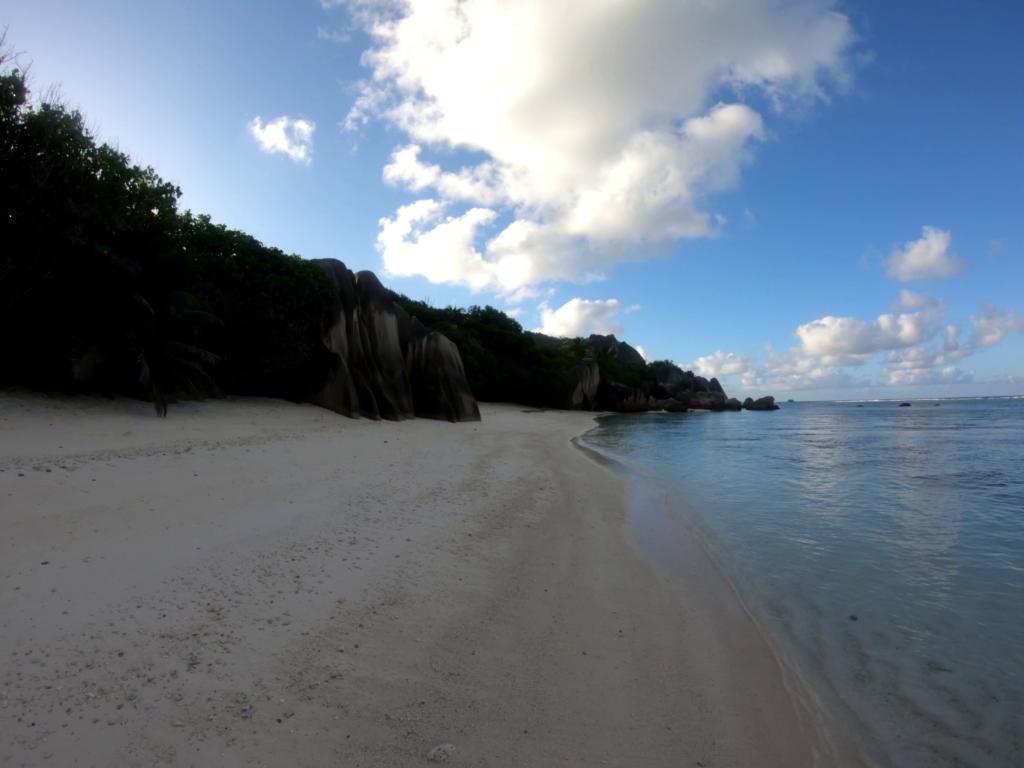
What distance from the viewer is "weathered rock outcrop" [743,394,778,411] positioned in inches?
4373

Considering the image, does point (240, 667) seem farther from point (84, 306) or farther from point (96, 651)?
point (84, 306)

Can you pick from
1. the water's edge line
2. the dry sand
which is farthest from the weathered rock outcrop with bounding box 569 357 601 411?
the water's edge line

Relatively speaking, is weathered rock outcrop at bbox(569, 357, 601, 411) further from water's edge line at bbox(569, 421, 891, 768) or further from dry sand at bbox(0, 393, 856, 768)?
water's edge line at bbox(569, 421, 891, 768)

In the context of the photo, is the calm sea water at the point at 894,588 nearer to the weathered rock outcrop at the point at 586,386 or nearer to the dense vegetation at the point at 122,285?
the dense vegetation at the point at 122,285

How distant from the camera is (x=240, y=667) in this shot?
3793mm

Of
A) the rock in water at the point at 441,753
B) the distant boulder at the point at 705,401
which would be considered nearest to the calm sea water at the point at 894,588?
the rock in water at the point at 441,753

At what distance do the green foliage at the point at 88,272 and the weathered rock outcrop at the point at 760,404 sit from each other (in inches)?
4362

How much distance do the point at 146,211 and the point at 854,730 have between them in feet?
65.0

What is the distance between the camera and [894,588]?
6820mm

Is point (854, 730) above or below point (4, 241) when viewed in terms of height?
below

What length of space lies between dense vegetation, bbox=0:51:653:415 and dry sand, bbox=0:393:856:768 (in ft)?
21.2

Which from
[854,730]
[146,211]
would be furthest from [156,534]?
[146,211]

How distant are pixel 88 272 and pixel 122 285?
2.73ft

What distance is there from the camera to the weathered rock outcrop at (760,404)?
111062 mm
